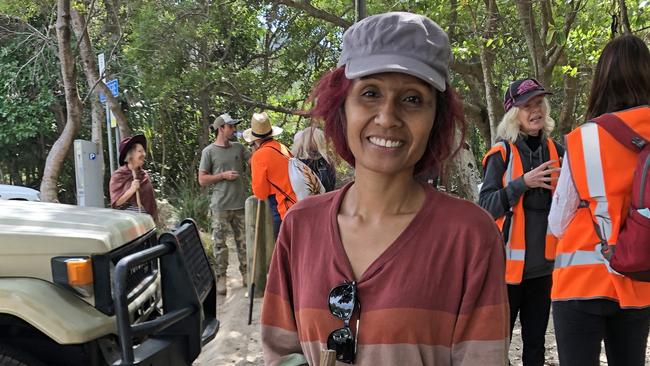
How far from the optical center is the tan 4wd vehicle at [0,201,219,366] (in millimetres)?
2514

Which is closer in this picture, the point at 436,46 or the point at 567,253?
the point at 436,46

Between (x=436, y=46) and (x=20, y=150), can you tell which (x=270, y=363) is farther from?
(x=20, y=150)

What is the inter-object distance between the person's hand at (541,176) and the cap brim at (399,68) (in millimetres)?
1904

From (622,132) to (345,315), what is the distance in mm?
1502

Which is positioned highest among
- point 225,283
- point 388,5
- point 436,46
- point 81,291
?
point 388,5


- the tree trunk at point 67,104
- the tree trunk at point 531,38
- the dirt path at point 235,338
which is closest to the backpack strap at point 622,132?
the dirt path at point 235,338

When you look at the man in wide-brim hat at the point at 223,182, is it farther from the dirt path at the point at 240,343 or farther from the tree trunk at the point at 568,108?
the tree trunk at the point at 568,108

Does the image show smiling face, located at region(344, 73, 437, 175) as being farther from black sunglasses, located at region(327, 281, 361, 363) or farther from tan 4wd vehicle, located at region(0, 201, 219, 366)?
tan 4wd vehicle, located at region(0, 201, 219, 366)

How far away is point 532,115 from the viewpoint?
3.19 m

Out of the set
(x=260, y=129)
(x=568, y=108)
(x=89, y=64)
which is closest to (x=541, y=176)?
(x=260, y=129)

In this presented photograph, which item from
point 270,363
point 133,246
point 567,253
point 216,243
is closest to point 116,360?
point 133,246

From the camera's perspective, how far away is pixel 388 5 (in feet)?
25.9

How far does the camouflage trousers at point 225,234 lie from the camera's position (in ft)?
21.6

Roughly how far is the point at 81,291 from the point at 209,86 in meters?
8.59
